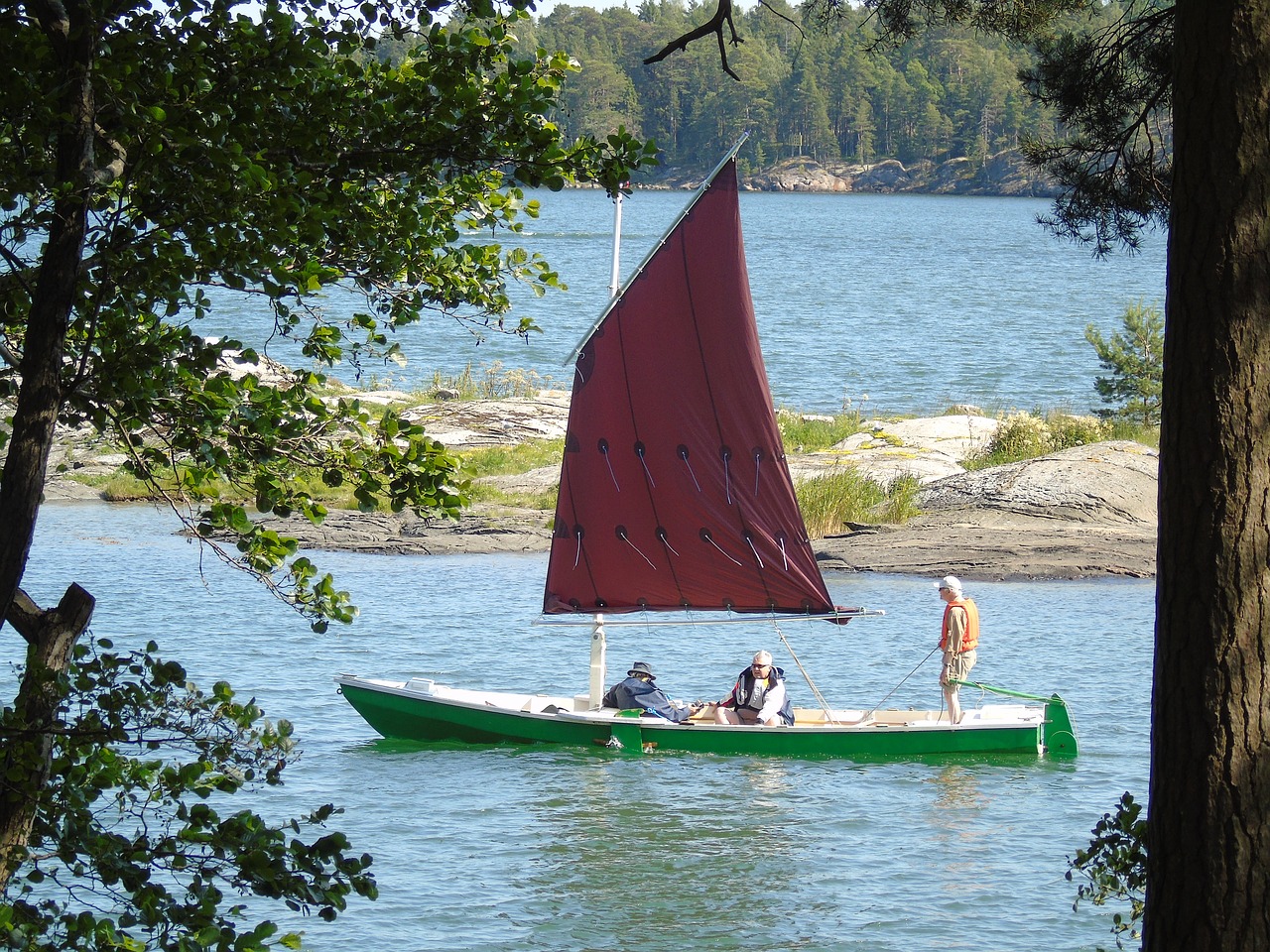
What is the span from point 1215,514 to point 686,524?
1184 cm

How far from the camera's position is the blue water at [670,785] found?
1171cm

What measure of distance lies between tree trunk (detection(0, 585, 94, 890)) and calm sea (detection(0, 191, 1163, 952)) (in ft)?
9.91

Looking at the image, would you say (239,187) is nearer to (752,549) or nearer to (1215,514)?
(1215,514)

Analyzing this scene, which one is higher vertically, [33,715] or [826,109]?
[826,109]

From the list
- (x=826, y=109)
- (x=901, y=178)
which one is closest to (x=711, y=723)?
(x=826, y=109)

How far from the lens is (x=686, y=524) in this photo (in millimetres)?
16156

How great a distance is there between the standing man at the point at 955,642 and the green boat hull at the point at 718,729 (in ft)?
1.18

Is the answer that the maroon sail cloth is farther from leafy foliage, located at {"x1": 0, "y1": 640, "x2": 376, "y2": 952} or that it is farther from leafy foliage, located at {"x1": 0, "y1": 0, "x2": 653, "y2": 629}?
leafy foliage, located at {"x1": 0, "y1": 640, "x2": 376, "y2": 952}

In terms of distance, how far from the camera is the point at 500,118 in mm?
5953

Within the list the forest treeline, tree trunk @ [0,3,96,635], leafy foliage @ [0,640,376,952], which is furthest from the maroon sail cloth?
the forest treeline

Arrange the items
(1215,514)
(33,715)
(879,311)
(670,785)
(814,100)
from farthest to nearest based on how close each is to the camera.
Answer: (814,100) → (879,311) → (670,785) → (33,715) → (1215,514)

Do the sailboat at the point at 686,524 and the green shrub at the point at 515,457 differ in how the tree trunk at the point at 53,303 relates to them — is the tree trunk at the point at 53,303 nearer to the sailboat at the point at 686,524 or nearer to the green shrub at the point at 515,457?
the sailboat at the point at 686,524

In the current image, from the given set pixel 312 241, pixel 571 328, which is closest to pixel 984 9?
pixel 312 241

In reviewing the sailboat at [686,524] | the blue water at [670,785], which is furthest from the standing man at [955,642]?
the blue water at [670,785]
